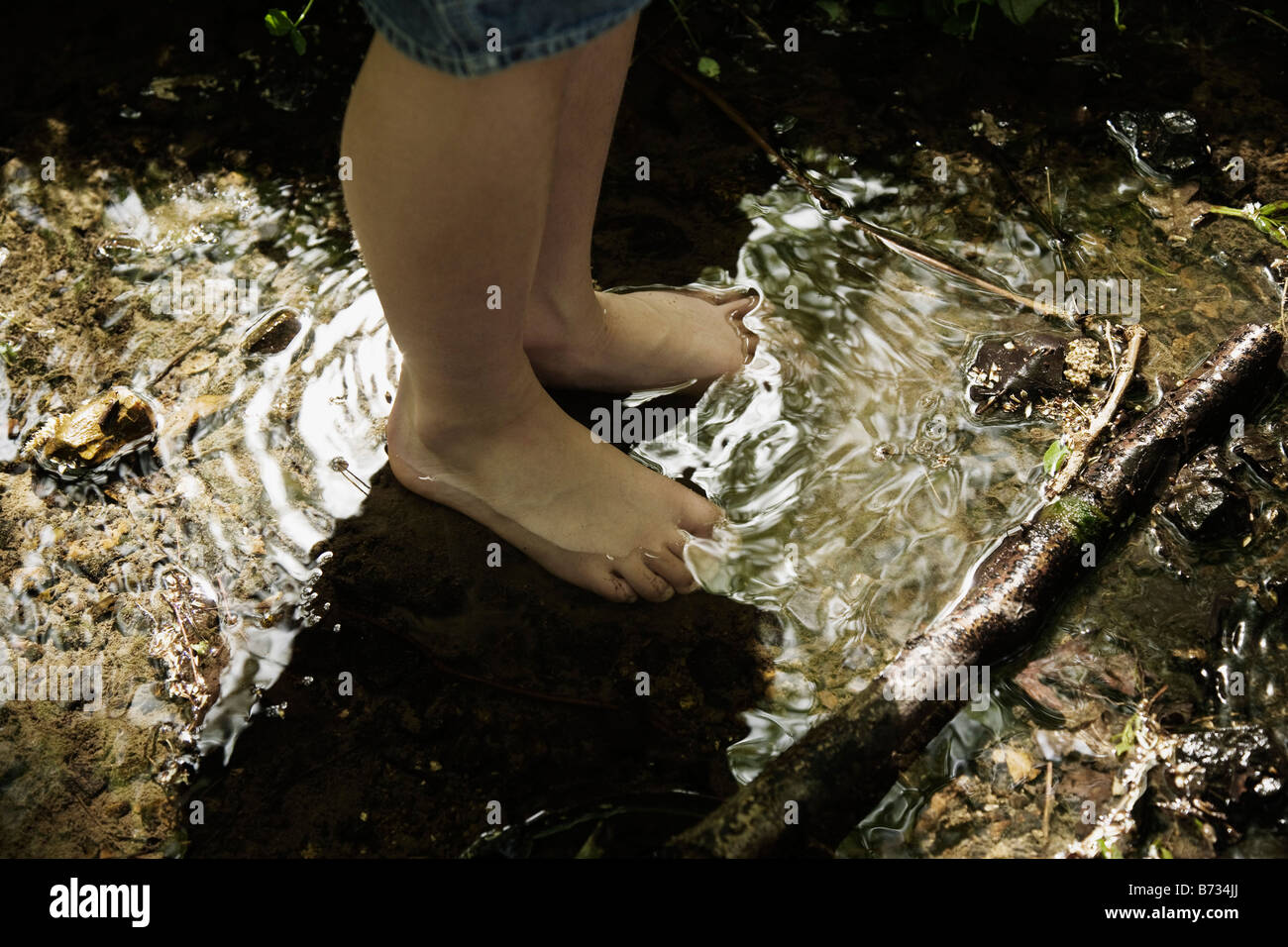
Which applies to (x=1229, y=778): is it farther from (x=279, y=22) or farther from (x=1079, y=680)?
(x=279, y=22)

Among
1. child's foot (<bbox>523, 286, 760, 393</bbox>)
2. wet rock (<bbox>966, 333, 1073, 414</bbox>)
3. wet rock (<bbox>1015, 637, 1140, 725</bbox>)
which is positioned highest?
child's foot (<bbox>523, 286, 760, 393</bbox>)

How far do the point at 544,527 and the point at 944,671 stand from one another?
29.4 inches

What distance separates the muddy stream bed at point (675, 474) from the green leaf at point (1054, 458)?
0.10 feet

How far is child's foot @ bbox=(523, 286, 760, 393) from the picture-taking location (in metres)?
1.80

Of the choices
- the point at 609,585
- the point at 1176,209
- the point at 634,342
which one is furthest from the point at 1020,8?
the point at 609,585

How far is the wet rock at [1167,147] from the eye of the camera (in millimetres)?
2240

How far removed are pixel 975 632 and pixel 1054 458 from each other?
1.57 ft

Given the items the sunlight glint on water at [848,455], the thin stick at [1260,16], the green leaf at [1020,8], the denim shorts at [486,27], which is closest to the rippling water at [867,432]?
the sunlight glint on water at [848,455]

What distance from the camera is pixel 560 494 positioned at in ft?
5.68

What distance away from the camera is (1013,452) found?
5.98ft

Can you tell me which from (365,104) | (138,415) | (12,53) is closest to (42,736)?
(138,415)

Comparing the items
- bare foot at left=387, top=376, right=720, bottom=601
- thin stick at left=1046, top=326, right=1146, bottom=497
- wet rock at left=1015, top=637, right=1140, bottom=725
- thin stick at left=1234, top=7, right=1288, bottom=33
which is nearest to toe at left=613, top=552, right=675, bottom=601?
bare foot at left=387, top=376, right=720, bottom=601

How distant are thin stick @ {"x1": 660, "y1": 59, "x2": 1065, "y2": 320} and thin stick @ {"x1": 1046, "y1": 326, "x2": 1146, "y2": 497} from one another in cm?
16

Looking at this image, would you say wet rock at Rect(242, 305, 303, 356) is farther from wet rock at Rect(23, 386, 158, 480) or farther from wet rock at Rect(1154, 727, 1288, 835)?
wet rock at Rect(1154, 727, 1288, 835)
